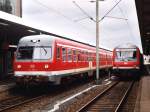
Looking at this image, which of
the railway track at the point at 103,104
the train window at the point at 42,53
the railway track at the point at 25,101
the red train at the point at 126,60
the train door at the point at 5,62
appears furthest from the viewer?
the train door at the point at 5,62

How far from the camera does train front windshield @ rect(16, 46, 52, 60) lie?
1816 cm

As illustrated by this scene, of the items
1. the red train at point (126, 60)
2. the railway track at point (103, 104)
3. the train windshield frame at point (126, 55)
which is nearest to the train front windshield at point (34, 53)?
the railway track at point (103, 104)

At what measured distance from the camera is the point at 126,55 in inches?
1180

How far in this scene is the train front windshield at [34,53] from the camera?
18.2m

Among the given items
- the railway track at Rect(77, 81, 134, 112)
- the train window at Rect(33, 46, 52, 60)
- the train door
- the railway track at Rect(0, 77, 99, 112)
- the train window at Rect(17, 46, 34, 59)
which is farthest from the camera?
the train door

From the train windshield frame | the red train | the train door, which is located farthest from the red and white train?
A: the train door

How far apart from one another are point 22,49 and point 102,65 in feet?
58.3

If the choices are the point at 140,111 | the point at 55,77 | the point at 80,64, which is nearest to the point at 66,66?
the point at 55,77

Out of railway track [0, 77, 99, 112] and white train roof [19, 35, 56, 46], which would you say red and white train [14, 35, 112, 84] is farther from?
railway track [0, 77, 99, 112]

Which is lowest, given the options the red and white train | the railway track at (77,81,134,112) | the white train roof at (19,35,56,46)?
the railway track at (77,81,134,112)

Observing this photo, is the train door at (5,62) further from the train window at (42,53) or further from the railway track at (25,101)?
the train window at (42,53)

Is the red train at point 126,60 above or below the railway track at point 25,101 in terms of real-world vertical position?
above

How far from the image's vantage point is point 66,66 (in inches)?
798

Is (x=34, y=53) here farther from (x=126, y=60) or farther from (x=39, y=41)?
(x=126, y=60)
